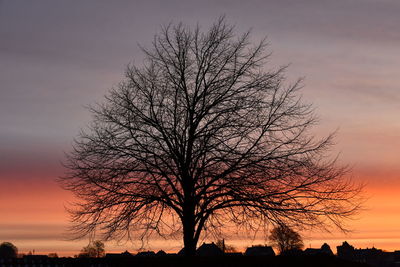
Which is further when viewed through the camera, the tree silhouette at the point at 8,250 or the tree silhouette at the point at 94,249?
the tree silhouette at the point at 8,250

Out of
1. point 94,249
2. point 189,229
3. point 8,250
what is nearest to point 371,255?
point 8,250

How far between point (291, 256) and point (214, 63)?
28.8 ft

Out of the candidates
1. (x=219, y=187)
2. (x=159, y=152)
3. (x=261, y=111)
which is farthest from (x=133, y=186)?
(x=261, y=111)

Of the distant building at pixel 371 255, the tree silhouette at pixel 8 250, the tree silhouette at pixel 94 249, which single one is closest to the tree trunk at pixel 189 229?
the tree silhouette at pixel 94 249

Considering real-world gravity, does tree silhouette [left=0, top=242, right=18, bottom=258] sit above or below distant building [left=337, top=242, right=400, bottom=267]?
above

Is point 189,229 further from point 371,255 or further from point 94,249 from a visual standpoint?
point 371,255

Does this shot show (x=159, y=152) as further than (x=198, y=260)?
Yes

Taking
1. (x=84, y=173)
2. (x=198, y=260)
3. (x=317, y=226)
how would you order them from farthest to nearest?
(x=84, y=173) → (x=317, y=226) → (x=198, y=260)

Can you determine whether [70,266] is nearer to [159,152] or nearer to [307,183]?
[159,152]

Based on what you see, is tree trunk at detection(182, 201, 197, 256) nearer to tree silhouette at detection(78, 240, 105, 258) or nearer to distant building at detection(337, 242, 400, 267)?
tree silhouette at detection(78, 240, 105, 258)

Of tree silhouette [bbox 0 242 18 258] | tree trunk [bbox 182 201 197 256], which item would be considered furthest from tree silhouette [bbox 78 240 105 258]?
tree silhouette [bbox 0 242 18 258]

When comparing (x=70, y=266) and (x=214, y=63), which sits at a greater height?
(x=214, y=63)

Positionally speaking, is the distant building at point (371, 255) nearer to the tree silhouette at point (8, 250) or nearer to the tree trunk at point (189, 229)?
the tree silhouette at point (8, 250)

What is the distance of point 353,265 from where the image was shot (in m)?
23.2
